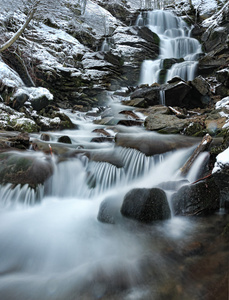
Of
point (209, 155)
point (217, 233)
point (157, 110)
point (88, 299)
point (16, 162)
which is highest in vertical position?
point (157, 110)

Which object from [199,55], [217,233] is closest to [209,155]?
[217,233]

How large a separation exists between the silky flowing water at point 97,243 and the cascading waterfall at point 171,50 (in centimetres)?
1325

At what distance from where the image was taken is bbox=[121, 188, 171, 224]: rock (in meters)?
3.01

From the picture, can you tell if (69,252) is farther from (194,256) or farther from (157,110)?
(157,110)

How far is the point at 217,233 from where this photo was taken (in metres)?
2.58

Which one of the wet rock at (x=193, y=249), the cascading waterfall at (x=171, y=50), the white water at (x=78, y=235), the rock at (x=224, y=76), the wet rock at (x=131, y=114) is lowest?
the white water at (x=78, y=235)

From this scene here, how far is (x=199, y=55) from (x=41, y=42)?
1454 centimetres

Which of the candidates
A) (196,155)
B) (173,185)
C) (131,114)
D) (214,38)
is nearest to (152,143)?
(196,155)

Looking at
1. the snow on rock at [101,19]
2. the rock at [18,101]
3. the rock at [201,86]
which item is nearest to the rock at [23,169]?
the rock at [18,101]

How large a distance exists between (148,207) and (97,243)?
928mm

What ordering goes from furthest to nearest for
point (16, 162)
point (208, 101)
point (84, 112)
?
point (84, 112)
point (208, 101)
point (16, 162)

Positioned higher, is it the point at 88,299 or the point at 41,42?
the point at 41,42

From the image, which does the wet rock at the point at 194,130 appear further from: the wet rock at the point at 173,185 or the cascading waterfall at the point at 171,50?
the cascading waterfall at the point at 171,50

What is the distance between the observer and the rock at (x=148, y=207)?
301 cm
